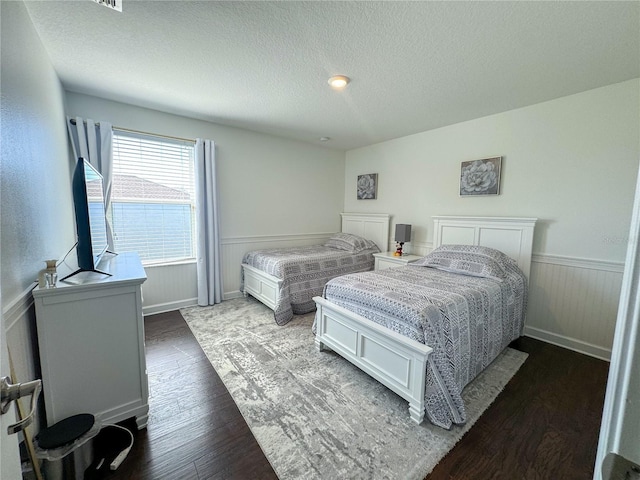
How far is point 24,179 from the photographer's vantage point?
1.41 m

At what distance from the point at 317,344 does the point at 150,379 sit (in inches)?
54.3

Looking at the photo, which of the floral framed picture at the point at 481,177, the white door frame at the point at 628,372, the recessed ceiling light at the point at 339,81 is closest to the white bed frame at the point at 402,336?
the floral framed picture at the point at 481,177

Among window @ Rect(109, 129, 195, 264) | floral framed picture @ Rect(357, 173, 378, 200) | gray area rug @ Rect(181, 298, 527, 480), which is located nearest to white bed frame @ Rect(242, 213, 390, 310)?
floral framed picture @ Rect(357, 173, 378, 200)

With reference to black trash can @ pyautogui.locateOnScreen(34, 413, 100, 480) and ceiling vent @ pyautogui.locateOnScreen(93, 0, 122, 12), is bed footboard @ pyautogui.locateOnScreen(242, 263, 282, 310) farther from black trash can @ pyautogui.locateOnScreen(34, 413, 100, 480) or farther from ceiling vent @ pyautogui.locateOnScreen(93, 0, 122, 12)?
ceiling vent @ pyautogui.locateOnScreen(93, 0, 122, 12)

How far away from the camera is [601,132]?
241 cm

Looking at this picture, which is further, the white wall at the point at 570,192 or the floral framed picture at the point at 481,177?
the floral framed picture at the point at 481,177

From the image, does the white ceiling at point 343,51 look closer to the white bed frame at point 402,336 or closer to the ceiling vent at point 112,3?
the ceiling vent at point 112,3

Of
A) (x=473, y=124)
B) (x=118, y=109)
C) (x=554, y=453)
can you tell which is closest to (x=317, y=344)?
(x=554, y=453)

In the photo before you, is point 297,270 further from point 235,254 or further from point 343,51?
point 343,51

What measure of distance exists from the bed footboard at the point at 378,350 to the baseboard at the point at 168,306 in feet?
6.69

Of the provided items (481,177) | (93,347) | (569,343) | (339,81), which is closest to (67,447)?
(93,347)

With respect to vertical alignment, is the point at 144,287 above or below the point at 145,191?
below

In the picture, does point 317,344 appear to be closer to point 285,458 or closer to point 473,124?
point 285,458

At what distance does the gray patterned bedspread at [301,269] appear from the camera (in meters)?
3.22
